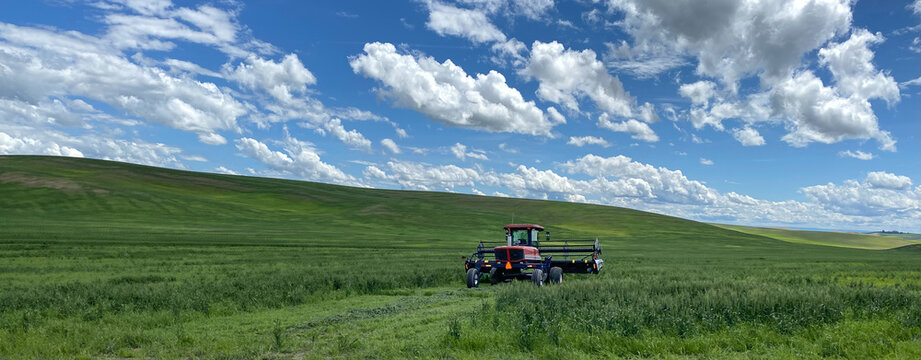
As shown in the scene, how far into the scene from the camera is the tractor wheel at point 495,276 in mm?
26597

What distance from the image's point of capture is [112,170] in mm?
125938

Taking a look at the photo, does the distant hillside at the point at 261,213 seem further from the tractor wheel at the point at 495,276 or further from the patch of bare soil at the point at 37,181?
the tractor wheel at the point at 495,276

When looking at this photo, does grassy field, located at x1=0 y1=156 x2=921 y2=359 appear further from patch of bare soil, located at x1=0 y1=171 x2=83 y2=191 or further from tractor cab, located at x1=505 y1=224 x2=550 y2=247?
patch of bare soil, located at x1=0 y1=171 x2=83 y2=191

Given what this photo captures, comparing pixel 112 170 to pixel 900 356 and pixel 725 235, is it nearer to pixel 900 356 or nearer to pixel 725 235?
pixel 725 235

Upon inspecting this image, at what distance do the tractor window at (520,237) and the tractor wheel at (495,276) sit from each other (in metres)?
2.92

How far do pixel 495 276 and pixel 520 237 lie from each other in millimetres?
3757

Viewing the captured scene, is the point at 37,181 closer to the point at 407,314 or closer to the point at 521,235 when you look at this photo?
the point at 521,235

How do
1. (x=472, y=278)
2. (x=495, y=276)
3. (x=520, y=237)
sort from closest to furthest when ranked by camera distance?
(x=472, y=278)
(x=495, y=276)
(x=520, y=237)

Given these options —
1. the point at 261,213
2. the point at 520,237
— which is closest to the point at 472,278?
the point at 520,237

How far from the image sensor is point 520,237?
30125 millimetres

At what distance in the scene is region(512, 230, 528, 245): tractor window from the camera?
3000 centimetres

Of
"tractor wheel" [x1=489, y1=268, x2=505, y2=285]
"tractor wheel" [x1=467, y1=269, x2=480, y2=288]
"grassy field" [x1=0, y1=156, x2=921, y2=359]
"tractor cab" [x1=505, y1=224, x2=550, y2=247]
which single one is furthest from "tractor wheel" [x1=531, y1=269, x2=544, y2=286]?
"tractor cab" [x1=505, y1=224, x2=550, y2=247]

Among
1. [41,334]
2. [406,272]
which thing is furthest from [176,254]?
[41,334]

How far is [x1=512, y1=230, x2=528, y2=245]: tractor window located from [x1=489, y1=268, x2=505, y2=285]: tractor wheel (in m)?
2.92
